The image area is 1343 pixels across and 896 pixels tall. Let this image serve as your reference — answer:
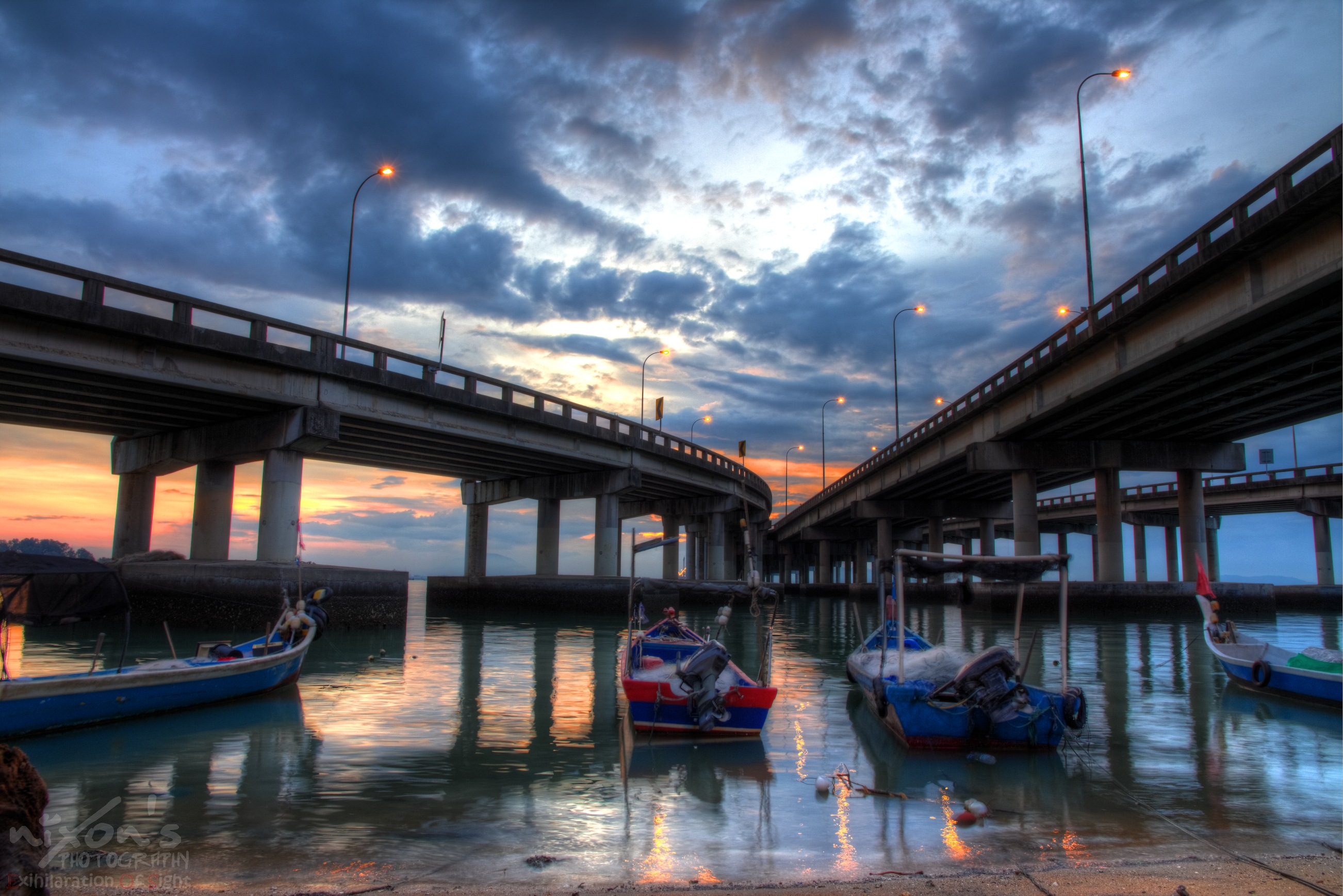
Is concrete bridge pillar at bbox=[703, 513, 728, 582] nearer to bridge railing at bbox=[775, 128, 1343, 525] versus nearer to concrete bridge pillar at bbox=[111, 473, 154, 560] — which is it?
bridge railing at bbox=[775, 128, 1343, 525]

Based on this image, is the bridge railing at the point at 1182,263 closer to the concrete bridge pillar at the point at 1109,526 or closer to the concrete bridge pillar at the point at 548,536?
the concrete bridge pillar at the point at 1109,526

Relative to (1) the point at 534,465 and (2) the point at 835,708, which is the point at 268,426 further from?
A: (2) the point at 835,708

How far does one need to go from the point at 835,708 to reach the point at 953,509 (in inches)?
2593

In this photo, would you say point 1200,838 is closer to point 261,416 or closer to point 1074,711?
point 1074,711

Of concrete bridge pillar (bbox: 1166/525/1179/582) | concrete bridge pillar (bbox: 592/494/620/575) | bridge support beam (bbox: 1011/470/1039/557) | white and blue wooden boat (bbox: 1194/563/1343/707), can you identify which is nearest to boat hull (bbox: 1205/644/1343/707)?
white and blue wooden boat (bbox: 1194/563/1343/707)

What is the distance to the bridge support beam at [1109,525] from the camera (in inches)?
1800

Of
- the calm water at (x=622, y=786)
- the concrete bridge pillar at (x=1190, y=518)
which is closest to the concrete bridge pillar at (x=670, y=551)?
the concrete bridge pillar at (x=1190, y=518)

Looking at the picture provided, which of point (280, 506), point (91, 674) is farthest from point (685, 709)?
point (280, 506)

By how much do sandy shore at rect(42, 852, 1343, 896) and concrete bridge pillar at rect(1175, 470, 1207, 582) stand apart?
45.5 m

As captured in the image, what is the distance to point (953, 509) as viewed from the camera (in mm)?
76375

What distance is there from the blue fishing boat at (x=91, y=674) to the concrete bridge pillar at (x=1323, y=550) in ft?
287

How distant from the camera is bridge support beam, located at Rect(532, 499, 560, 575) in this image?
172 feet

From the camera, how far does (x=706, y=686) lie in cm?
1219

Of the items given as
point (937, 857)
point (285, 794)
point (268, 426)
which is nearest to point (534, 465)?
point (268, 426)
